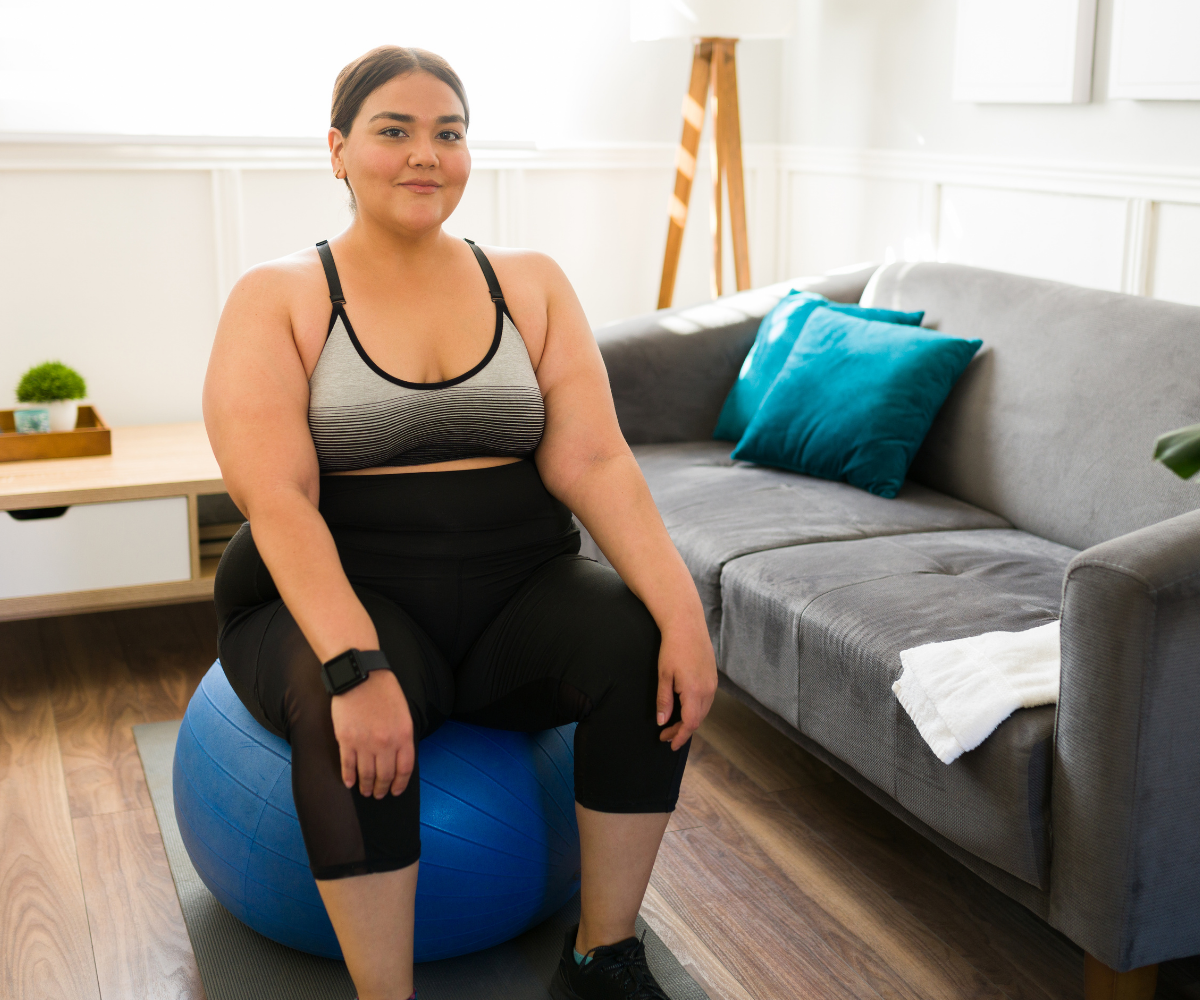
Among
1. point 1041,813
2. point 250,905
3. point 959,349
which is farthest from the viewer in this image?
point 959,349

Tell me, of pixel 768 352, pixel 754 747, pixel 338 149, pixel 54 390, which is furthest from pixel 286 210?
pixel 754 747

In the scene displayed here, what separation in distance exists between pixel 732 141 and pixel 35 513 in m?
2.06

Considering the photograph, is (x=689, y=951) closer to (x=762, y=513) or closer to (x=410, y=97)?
(x=762, y=513)

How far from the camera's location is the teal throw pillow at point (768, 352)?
8.80ft

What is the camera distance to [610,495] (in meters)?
1.56

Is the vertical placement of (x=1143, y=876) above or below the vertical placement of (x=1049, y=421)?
below

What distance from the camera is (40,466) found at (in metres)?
2.70

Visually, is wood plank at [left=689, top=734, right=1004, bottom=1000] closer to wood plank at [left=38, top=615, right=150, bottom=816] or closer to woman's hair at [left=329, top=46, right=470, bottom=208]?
wood plank at [left=38, top=615, right=150, bottom=816]

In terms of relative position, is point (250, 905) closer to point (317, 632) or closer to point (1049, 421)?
point (317, 632)

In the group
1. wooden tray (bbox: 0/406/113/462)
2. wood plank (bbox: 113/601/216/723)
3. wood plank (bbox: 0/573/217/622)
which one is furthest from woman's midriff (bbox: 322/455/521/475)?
wooden tray (bbox: 0/406/113/462)

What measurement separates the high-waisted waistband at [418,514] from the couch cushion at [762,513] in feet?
2.17

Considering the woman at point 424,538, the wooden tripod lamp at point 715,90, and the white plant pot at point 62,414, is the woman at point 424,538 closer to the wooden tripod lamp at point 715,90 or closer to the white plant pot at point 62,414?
the white plant pot at point 62,414

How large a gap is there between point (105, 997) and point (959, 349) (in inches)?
71.6

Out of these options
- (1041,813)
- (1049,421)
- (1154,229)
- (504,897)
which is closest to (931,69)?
(1154,229)
